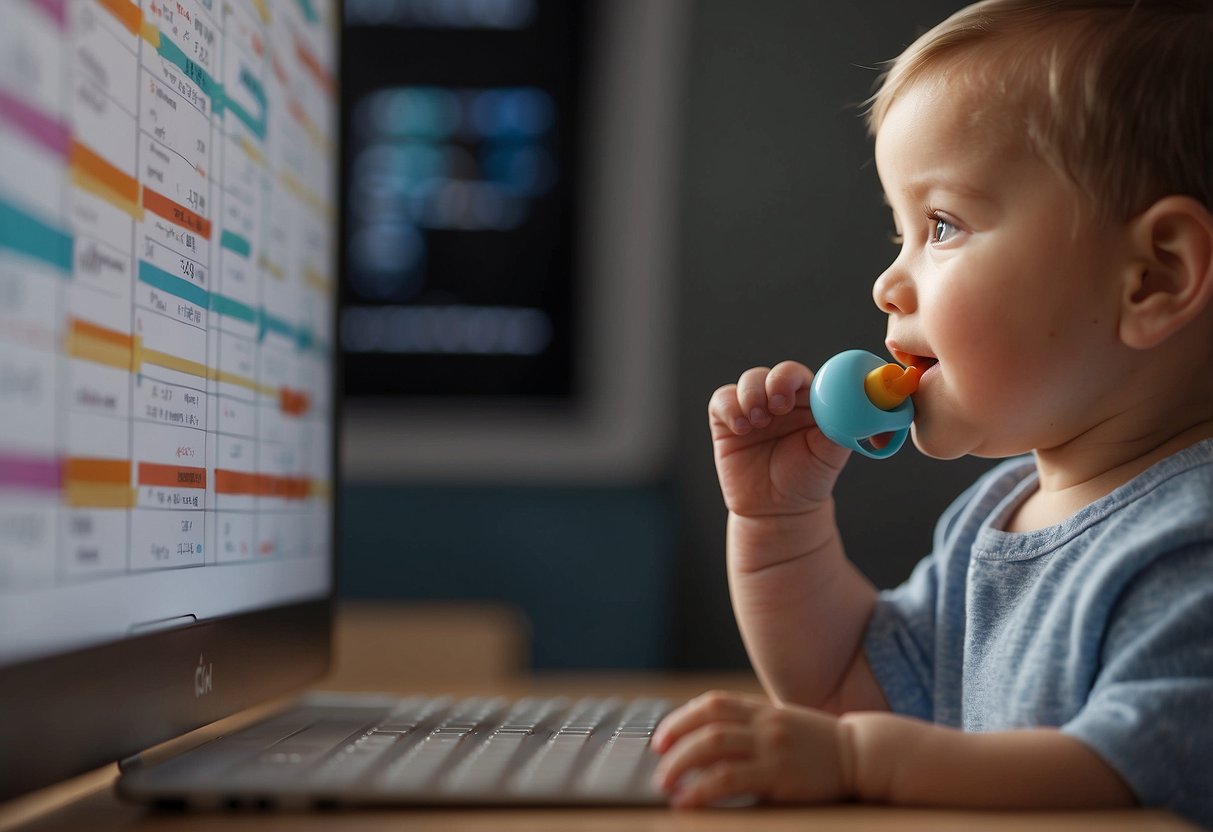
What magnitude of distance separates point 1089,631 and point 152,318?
39cm

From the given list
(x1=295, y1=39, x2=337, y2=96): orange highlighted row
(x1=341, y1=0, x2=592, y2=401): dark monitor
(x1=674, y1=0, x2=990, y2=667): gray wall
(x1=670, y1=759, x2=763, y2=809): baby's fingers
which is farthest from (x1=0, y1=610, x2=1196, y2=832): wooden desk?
(x1=341, y1=0, x2=592, y2=401): dark monitor

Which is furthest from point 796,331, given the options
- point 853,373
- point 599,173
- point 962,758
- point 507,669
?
point 962,758

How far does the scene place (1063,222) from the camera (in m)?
0.52

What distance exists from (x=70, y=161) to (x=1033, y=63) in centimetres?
40

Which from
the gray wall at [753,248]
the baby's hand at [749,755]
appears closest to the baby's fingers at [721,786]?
the baby's hand at [749,755]

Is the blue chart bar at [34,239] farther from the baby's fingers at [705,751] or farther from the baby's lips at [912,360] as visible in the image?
the baby's lips at [912,360]

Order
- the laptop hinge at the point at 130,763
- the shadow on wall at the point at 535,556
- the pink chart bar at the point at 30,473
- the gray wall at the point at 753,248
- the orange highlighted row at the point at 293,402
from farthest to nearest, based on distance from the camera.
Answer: the shadow on wall at the point at 535,556 < the gray wall at the point at 753,248 < the orange highlighted row at the point at 293,402 < the laptop hinge at the point at 130,763 < the pink chart bar at the point at 30,473

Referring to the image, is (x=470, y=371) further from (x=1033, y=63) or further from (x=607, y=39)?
(x=1033, y=63)

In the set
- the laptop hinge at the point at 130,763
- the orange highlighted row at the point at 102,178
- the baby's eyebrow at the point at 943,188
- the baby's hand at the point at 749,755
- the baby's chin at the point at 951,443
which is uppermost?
the baby's eyebrow at the point at 943,188

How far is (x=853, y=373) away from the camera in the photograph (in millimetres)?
582

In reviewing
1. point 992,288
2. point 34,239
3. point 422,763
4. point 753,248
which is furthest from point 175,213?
point 753,248

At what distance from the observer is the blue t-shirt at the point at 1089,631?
16.4 inches

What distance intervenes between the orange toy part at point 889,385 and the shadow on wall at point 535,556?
40.7 inches

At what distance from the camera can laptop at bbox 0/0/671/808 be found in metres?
0.38
